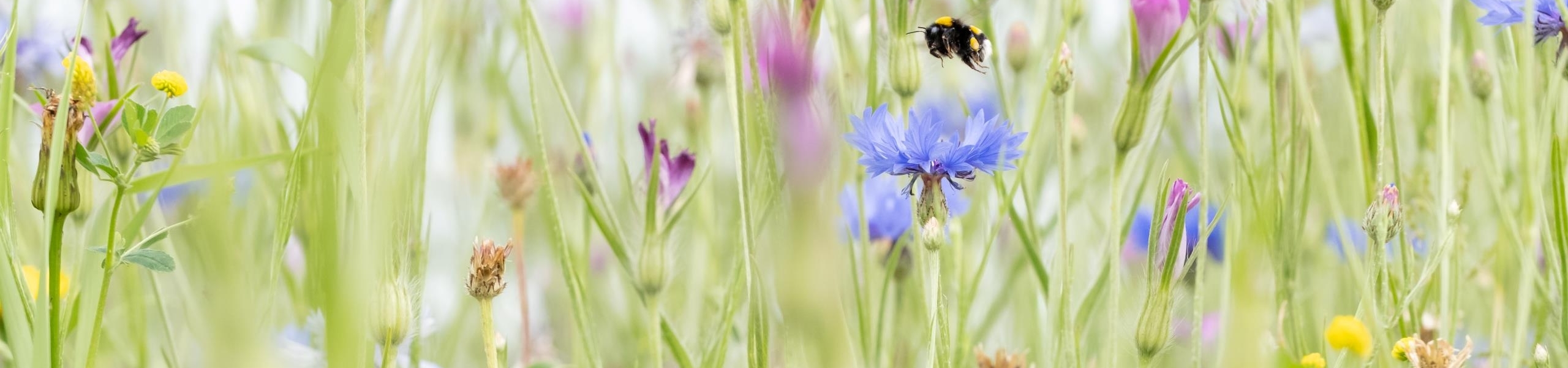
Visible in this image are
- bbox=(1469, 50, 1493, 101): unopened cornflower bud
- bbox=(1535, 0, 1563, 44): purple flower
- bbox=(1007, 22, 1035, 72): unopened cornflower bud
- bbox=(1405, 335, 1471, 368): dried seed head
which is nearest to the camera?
→ bbox=(1405, 335, 1471, 368): dried seed head

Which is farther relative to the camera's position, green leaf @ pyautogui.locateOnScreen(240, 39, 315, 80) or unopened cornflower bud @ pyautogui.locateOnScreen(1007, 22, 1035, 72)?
unopened cornflower bud @ pyautogui.locateOnScreen(1007, 22, 1035, 72)

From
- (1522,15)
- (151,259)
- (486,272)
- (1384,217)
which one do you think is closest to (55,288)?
(151,259)

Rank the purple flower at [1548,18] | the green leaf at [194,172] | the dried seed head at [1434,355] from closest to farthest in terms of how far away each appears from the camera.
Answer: the green leaf at [194,172]
the dried seed head at [1434,355]
the purple flower at [1548,18]

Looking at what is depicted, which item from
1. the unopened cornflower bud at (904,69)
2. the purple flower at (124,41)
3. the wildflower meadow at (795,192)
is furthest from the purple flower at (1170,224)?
the purple flower at (124,41)

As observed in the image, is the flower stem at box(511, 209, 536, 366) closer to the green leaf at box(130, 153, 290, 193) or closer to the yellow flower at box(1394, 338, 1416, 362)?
the green leaf at box(130, 153, 290, 193)

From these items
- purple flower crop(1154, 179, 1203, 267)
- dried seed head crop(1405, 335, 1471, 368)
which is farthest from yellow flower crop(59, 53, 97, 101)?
dried seed head crop(1405, 335, 1471, 368)

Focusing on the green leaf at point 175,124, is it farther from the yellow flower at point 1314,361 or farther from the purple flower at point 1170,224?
the yellow flower at point 1314,361
